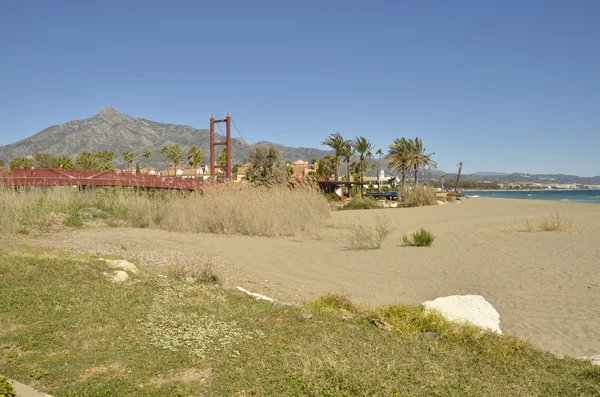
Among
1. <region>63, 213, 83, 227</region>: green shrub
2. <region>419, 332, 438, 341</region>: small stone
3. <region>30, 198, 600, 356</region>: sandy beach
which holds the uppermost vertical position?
<region>419, 332, 438, 341</region>: small stone

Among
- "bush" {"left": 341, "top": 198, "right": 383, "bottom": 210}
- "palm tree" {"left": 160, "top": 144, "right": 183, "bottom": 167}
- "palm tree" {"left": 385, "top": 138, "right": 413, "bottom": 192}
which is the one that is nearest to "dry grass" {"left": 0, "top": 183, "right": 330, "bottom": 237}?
"bush" {"left": 341, "top": 198, "right": 383, "bottom": 210}

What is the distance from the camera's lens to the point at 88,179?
29.5m

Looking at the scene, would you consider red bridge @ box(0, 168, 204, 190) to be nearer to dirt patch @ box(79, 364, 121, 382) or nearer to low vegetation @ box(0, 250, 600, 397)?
low vegetation @ box(0, 250, 600, 397)

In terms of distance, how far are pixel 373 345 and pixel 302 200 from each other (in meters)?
16.4

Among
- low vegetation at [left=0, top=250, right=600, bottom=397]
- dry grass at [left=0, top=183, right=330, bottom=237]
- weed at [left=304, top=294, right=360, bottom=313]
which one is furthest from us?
dry grass at [left=0, top=183, right=330, bottom=237]

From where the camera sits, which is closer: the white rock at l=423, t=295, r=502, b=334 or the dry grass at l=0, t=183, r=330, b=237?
the white rock at l=423, t=295, r=502, b=334

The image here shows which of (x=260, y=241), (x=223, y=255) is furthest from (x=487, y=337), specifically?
(x=260, y=241)

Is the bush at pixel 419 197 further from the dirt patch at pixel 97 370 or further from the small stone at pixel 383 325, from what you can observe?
the dirt patch at pixel 97 370

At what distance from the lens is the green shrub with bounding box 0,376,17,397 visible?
3498 mm

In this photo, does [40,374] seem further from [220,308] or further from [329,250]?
[329,250]

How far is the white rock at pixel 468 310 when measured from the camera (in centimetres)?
683

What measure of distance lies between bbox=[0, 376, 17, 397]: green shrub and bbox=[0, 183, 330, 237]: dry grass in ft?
52.5

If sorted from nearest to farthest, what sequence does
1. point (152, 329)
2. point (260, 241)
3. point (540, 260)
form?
1. point (152, 329)
2. point (540, 260)
3. point (260, 241)

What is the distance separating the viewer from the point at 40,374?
4.14m
